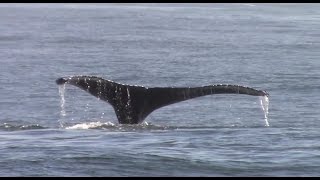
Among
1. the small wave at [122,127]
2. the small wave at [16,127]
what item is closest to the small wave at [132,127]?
the small wave at [122,127]


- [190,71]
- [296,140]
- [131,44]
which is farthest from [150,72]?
[296,140]

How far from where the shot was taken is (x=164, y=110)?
2564 cm

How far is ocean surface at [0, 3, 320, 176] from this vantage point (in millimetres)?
15000

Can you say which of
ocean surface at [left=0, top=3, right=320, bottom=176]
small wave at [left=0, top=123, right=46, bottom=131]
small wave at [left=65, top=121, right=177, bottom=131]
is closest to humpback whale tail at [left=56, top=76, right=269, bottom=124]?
small wave at [left=65, top=121, right=177, bottom=131]

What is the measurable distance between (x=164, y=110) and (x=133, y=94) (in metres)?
6.50

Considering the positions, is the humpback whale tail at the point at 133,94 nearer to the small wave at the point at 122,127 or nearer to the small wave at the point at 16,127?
the small wave at the point at 122,127

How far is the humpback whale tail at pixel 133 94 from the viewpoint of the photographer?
18.9 meters

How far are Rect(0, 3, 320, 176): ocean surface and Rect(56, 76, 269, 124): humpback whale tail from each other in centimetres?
31

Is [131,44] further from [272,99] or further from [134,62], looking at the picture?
[272,99]

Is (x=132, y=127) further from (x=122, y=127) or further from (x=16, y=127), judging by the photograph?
(x=16, y=127)

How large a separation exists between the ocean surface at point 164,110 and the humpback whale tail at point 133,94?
305 mm

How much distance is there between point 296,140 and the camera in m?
17.4

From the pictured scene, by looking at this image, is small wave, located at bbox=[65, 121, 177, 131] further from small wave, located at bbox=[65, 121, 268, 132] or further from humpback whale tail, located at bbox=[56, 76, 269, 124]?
humpback whale tail, located at bbox=[56, 76, 269, 124]

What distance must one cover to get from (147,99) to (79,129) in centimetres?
149
